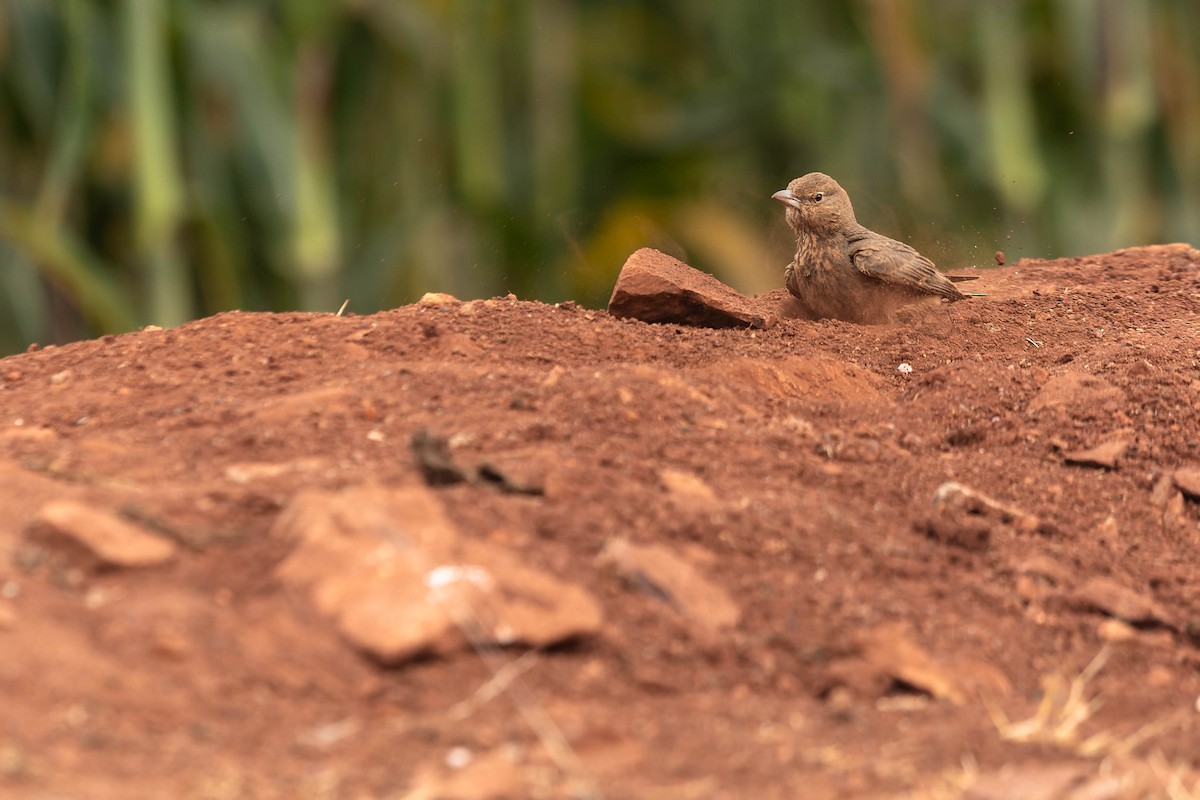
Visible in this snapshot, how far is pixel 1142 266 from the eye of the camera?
17.0ft

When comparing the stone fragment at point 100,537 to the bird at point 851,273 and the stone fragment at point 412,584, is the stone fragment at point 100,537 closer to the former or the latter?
the stone fragment at point 412,584

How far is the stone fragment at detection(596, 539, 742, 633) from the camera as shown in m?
2.33

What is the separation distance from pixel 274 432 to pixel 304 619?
2.51 feet

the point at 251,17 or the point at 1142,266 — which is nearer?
the point at 1142,266

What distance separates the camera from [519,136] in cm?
928

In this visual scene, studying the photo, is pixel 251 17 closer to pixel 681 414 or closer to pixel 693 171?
pixel 693 171

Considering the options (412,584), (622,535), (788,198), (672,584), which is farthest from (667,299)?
(412,584)

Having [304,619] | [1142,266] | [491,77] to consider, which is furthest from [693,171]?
[304,619]

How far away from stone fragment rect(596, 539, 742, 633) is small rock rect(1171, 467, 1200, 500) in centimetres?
139

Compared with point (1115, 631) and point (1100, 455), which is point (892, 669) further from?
point (1100, 455)

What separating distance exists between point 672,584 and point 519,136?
7227mm

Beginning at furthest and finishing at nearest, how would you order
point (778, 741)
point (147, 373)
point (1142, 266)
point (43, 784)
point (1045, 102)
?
1. point (1045, 102)
2. point (1142, 266)
3. point (147, 373)
4. point (778, 741)
5. point (43, 784)

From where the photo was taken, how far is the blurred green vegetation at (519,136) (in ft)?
25.5

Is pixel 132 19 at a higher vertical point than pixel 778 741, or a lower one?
higher
